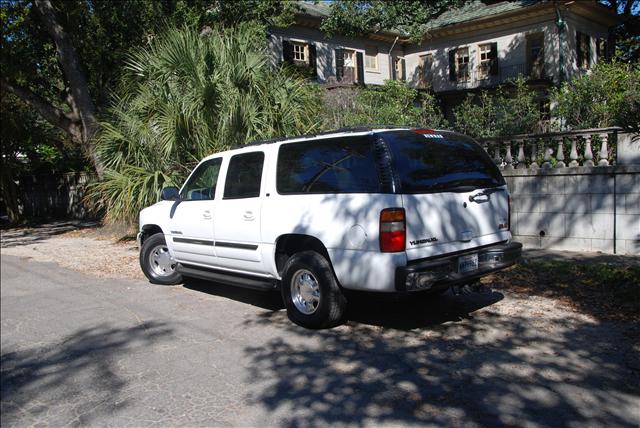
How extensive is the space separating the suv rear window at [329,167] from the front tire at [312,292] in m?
0.73

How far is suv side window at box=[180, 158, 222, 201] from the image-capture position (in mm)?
7077

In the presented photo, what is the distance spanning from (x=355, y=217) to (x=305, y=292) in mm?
1127

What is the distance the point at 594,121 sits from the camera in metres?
10.1

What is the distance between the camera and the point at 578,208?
8.88m

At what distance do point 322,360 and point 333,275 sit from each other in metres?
0.87

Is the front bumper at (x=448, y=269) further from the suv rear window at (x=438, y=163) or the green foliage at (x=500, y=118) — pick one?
the green foliage at (x=500, y=118)

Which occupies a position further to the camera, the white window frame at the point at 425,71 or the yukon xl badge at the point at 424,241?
the white window frame at the point at 425,71

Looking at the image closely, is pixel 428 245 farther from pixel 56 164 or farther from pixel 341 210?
pixel 56 164

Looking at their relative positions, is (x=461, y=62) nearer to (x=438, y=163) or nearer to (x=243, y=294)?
(x=243, y=294)

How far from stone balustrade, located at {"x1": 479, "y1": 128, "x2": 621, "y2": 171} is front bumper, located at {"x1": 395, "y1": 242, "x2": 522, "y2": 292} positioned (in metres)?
4.00

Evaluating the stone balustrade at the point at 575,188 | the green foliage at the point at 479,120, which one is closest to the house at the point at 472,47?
the green foliage at the point at 479,120

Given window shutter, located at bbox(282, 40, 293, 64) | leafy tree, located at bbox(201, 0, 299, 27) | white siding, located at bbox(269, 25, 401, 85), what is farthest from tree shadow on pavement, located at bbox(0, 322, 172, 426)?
window shutter, located at bbox(282, 40, 293, 64)

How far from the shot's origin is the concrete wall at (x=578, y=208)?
27.5ft

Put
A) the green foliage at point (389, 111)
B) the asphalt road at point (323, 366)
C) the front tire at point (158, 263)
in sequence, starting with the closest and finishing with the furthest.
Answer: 1. the asphalt road at point (323, 366)
2. the front tire at point (158, 263)
3. the green foliage at point (389, 111)
